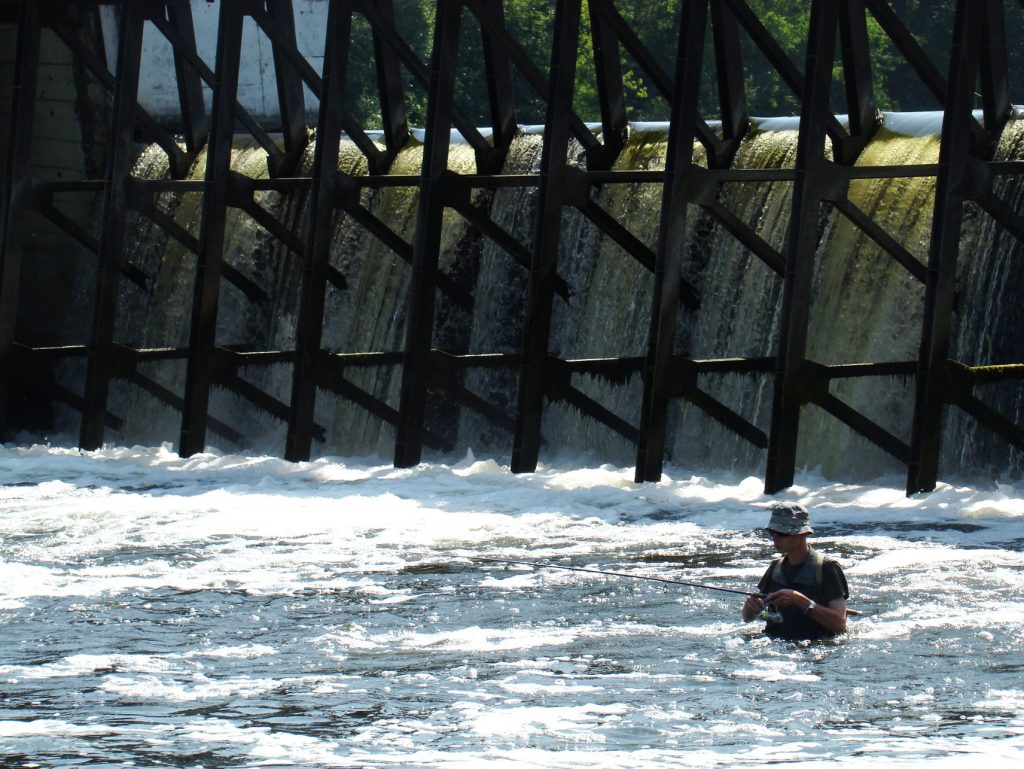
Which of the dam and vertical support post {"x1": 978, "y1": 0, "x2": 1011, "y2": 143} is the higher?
vertical support post {"x1": 978, "y1": 0, "x2": 1011, "y2": 143}

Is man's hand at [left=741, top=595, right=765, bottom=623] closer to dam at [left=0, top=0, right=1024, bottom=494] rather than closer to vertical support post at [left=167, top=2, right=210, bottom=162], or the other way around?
dam at [left=0, top=0, right=1024, bottom=494]

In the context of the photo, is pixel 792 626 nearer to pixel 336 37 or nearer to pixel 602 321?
pixel 602 321

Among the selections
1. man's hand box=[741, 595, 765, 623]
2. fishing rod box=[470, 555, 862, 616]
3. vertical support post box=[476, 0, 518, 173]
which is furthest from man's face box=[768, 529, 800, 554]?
vertical support post box=[476, 0, 518, 173]

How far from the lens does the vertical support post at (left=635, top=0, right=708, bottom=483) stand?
19.2 m

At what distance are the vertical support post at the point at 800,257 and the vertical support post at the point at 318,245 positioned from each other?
5.67 m

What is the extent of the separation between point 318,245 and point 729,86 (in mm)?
4641

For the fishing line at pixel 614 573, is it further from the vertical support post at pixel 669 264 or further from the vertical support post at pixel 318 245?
the vertical support post at pixel 318 245

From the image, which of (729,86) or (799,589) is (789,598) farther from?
(729,86)

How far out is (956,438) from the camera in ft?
62.2

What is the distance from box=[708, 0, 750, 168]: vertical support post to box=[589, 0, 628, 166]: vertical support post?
1270 mm

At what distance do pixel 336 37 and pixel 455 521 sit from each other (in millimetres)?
7142

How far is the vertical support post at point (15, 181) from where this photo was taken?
2411 centimetres

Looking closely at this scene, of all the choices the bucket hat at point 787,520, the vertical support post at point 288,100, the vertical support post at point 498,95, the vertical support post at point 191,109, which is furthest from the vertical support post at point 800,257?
the vertical support post at point 191,109

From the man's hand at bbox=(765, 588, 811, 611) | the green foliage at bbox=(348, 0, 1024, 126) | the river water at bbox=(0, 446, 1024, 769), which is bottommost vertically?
the river water at bbox=(0, 446, 1024, 769)
